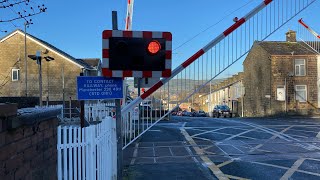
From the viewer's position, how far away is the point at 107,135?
21.8 ft

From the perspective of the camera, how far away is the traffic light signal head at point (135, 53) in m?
5.84

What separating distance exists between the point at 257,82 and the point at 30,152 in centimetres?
4570

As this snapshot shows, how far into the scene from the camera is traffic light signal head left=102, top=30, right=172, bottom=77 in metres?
5.84

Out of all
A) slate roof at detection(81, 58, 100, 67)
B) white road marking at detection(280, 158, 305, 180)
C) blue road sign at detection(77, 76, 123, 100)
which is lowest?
white road marking at detection(280, 158, 305, 180)

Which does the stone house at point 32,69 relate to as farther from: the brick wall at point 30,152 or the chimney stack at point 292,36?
the brick wall at point 30,152

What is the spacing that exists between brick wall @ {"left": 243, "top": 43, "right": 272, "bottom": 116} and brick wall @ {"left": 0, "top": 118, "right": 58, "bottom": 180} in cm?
4056

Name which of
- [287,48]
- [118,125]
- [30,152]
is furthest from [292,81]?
[30,152]

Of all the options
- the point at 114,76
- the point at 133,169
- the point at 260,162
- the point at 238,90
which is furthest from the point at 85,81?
the point at 238,90

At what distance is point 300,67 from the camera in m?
43.0

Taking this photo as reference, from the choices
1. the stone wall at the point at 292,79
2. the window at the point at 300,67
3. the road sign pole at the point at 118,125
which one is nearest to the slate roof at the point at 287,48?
the stone wall at the point at 292,79

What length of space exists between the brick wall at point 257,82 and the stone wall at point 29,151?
133ft

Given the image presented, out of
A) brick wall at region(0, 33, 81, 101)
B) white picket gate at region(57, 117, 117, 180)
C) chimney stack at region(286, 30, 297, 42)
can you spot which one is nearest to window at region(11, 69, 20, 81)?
brick wall at region(0, 33, 81, 101)

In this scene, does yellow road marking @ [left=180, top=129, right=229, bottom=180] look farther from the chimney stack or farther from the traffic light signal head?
the chimney stack

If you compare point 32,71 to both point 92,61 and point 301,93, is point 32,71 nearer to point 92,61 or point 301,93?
point 92,61
